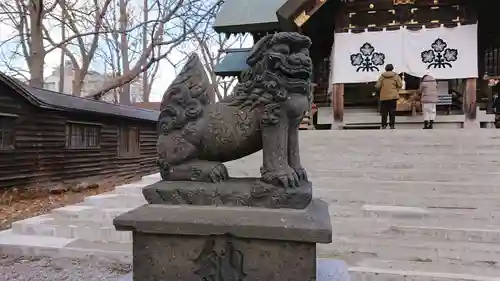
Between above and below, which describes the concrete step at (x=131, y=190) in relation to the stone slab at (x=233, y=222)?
below

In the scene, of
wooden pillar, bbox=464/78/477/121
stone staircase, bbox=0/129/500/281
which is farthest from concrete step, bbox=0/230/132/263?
wooden pillar, bbox=464/78/477/121

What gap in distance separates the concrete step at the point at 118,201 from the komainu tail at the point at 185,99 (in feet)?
11.6

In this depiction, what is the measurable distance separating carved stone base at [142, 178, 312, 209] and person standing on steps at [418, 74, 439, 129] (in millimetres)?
7888

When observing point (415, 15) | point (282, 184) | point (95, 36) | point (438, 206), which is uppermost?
point (95, 36)

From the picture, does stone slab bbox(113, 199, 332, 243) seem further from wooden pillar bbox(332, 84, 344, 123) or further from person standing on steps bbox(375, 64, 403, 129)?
wooden pillar bbox(332, 84, 344, 123)

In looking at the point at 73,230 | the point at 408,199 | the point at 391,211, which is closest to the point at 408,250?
the point at 391,211

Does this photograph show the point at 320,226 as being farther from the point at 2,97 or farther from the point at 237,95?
the point at 2,97

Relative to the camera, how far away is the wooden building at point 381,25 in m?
8.81

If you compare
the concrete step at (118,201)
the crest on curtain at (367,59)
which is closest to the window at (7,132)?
the concrete step at (118,201)

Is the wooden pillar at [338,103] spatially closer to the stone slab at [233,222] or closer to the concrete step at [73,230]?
the concrete step at [73,230]

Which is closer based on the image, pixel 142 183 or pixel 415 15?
pixel 142 183

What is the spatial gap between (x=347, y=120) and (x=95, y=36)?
1106cm

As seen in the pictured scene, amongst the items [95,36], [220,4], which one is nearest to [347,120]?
[220,4]

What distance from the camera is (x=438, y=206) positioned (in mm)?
4504
